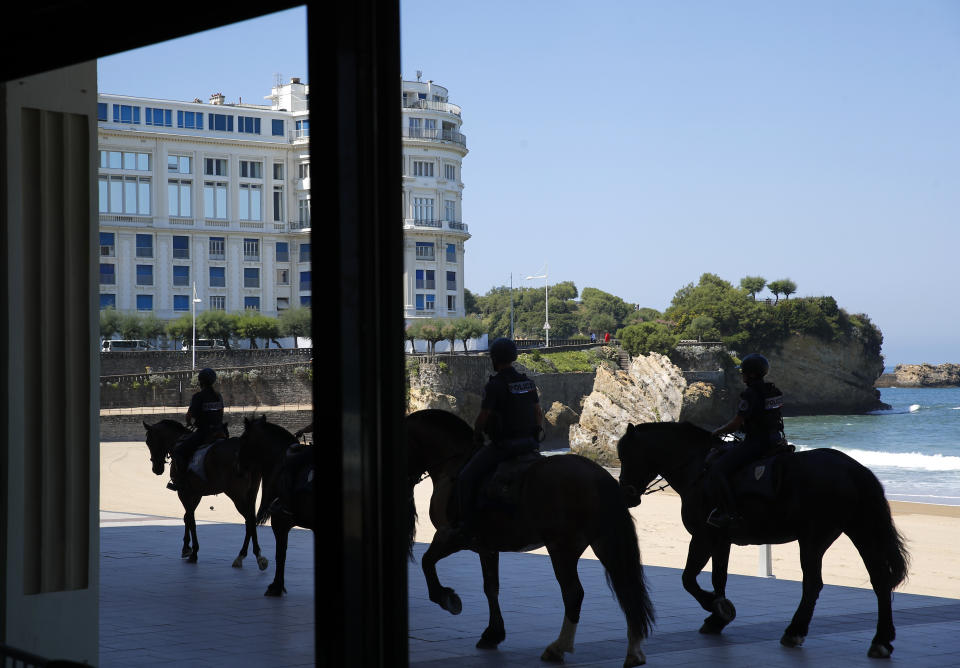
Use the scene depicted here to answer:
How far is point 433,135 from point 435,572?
71.7 meters

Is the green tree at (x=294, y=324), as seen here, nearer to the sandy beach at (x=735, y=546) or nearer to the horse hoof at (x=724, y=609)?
the sandy beach at (x=735, y=546)

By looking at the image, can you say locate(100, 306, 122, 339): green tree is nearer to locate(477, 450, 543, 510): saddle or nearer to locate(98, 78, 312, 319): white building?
locate(98, 78, 312, 319): white building

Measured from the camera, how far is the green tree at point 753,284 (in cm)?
10344

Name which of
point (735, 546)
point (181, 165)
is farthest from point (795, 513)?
Answer: point (181, 165)

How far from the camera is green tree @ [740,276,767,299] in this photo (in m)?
103

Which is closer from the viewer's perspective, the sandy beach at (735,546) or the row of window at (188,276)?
the sandy beach at (735,546)

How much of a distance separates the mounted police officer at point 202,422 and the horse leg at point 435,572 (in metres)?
4.43

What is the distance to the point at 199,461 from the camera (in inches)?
454

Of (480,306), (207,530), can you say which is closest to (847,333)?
(480,306)

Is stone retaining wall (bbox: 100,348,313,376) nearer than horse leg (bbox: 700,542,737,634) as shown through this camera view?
No

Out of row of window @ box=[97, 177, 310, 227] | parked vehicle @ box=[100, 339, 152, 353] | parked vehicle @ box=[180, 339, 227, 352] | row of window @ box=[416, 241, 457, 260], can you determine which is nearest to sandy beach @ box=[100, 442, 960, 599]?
parked vehicle @ box=[100, 339, 152, 353]

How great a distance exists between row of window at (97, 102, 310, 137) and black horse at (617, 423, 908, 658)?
61.9 metres

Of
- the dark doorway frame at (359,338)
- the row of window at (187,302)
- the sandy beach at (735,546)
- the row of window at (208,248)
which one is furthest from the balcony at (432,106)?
the dark doorway frame at (359,338)

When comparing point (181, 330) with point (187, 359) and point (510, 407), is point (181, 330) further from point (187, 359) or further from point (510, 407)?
point (510, 407)
